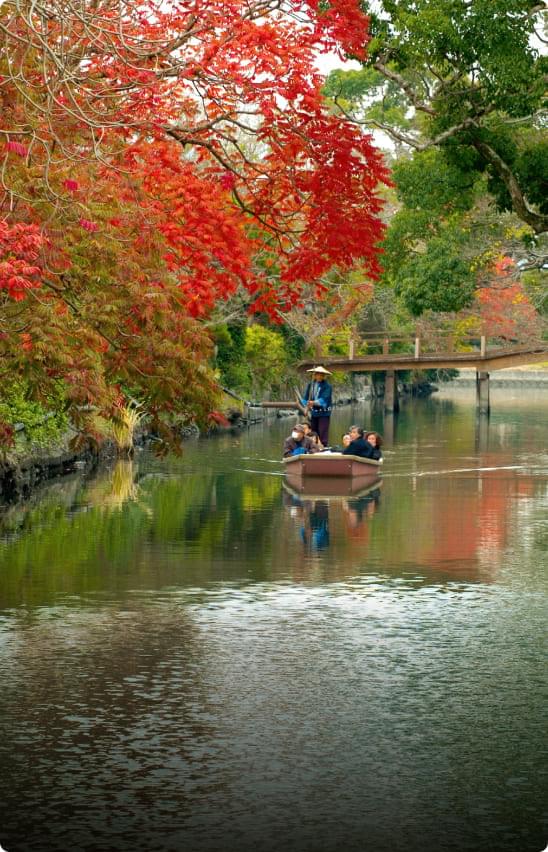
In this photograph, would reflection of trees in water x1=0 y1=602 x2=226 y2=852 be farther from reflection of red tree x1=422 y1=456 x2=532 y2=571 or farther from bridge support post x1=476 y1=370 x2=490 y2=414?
bridge support post x1=476 y1=370 x2=490 y2=414

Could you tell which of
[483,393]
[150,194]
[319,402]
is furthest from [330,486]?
[483,393]

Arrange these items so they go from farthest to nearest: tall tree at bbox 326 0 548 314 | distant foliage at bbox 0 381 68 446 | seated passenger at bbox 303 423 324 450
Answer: seated passenger at bbox 303 423 324 450 < distant foliage at bbox 0 381 68 446 < tall tree at bbox 326 0 548 314

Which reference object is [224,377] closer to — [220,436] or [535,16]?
[220,436]

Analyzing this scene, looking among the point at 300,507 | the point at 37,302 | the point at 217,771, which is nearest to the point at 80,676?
the point at 217,771

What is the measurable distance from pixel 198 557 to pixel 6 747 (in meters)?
10.6

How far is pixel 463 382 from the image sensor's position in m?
148

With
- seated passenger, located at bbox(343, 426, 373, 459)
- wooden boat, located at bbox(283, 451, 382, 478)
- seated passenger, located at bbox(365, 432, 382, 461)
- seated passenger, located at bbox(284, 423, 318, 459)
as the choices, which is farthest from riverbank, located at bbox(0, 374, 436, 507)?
seated passenger, located at bbox(365, 432, 382, 461)

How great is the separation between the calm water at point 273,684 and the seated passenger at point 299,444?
8679 mm

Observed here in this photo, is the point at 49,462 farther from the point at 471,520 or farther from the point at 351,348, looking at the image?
the point at 351,348

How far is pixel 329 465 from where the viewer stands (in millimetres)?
33219

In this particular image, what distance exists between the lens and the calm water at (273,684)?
8.47 m

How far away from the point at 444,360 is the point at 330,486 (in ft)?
152

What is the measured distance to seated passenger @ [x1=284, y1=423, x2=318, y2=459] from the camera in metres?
34.6

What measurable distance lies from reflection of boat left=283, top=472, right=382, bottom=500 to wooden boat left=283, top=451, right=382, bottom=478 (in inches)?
4.5
